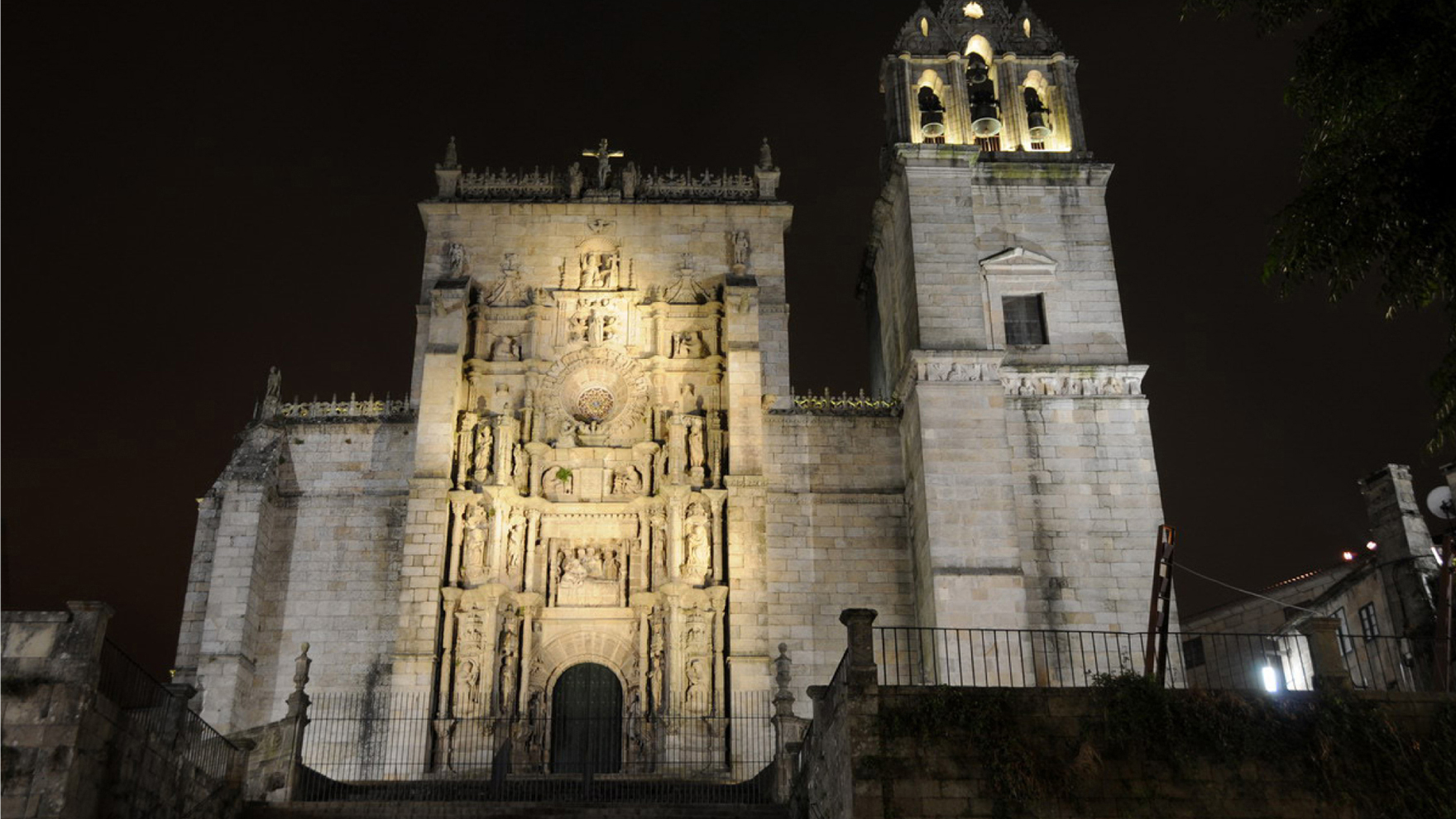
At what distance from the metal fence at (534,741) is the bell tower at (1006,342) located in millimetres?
4121

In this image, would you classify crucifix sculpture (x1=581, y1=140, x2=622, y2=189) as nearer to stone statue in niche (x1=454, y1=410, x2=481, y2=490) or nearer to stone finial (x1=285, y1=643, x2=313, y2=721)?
stone statue in niche (x1=454, y1=410, x2=481, y2=490)

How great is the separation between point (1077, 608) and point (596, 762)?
30.0ft

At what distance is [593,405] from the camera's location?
1003 inches

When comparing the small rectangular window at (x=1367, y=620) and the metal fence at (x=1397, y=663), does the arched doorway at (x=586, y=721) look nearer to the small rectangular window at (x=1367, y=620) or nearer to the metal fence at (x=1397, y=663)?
the metal fence at (x=1397, y=663)

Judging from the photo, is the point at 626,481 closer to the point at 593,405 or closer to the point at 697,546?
the point at 593,405

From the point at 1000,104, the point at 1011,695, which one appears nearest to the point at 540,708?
the point at 1011,695

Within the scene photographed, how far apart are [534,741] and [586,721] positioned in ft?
3.56

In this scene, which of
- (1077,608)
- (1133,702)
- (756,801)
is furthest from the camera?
(1077,608)

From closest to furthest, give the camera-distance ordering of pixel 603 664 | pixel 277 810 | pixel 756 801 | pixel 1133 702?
1. pixel 1133 702
2. pixel 277 810
3. pixel 756 801
4. pixel 603 664

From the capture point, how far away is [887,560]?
24.2 meters

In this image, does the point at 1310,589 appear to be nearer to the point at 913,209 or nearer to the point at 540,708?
the point at 913,209

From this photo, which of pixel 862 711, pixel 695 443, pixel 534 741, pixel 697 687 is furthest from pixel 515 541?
pixel 862 711

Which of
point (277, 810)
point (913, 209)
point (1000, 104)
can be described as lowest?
point (277, 810)

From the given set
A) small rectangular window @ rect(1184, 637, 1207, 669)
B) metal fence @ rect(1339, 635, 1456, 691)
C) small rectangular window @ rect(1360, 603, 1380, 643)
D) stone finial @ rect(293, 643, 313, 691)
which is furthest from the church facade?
small rectangular window @ rect(1184, 637, 1207, 669)
